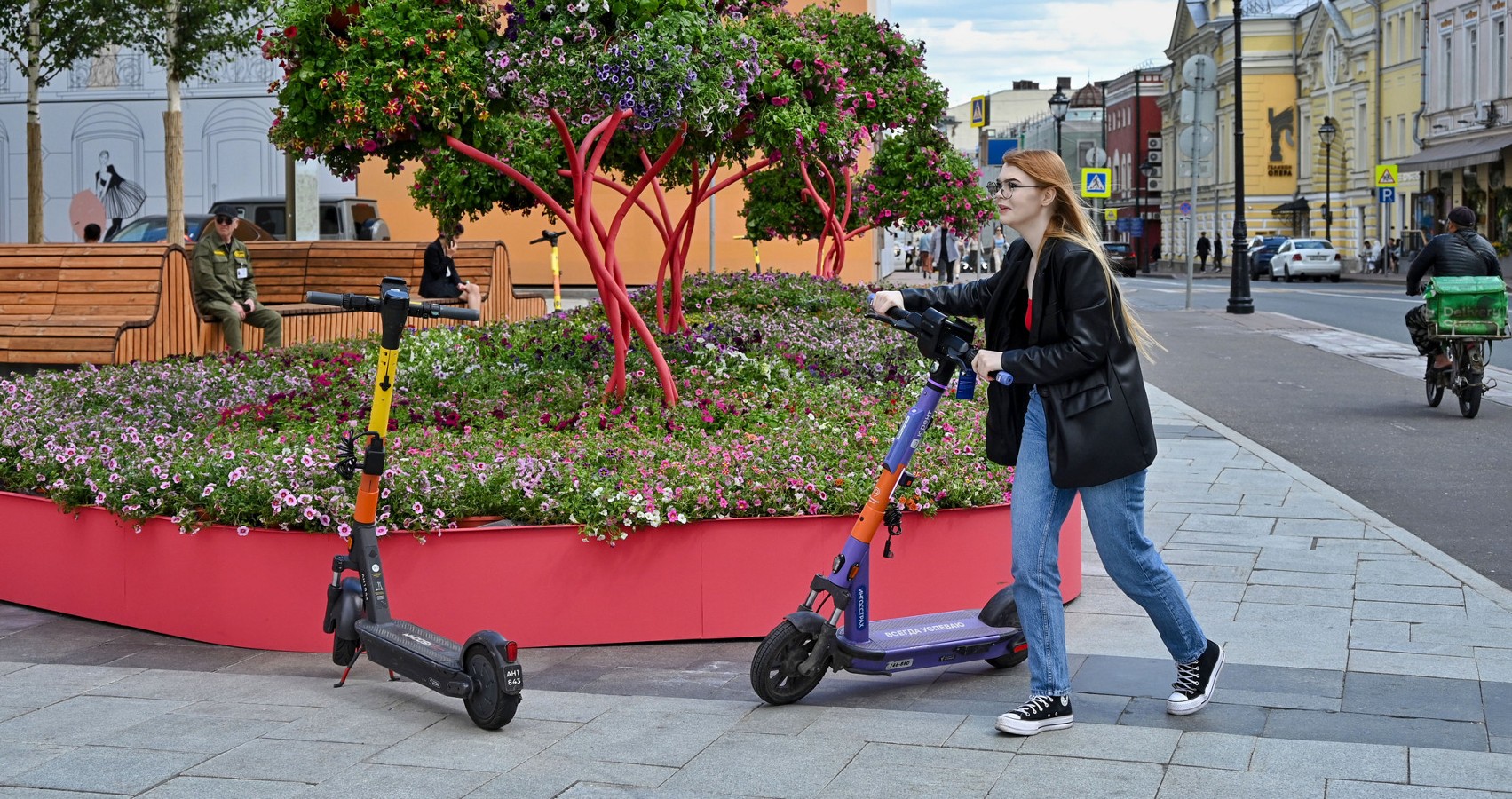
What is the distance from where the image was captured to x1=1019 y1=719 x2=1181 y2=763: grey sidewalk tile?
14.7ft

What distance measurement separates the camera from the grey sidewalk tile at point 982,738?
180 inches

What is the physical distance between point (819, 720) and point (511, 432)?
131 inches

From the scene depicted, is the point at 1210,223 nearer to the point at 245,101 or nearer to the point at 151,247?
the point at 245,101

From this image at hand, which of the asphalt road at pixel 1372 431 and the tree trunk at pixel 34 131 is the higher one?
→ the tree trunk at pixel 34 131

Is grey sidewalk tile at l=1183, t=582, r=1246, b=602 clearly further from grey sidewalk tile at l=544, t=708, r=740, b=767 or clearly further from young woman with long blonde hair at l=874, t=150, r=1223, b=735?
grey sidewalk tile at l=544, t=708, r=740, b=767

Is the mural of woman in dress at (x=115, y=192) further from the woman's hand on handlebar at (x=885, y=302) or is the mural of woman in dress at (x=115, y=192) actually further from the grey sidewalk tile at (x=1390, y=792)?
the grey sidewalk tile at (x=1390, y=792)

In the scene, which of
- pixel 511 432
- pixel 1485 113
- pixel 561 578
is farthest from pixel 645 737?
pixel 1485 113

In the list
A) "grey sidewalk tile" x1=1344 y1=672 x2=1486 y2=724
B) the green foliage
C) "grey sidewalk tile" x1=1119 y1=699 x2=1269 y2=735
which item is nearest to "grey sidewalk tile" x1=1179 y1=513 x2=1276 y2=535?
"grey sidewalk tile" x1=1344 y1=672 x2=1486 y2=724

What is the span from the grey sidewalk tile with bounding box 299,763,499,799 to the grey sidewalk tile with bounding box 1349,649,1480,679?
2914 mm

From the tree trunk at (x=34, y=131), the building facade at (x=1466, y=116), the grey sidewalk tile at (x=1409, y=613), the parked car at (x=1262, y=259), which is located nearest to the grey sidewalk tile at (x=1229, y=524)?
the grey sidewalk tile at (x=1409, y=613)

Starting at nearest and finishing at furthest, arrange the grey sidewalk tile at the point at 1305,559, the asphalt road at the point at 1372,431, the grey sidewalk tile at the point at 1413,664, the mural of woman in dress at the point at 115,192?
the grey sidewalk tile at the point at 1413,664, the grey sidewalk tile at the point at 1305,559, the asphalt road at the point at 1372,431, the mural of woman in dress at the point at 115,192

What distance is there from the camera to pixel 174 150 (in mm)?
26391

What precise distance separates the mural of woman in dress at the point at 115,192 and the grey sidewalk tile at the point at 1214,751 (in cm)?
3900

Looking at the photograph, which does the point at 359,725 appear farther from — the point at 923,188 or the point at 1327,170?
the point at 1327,170
